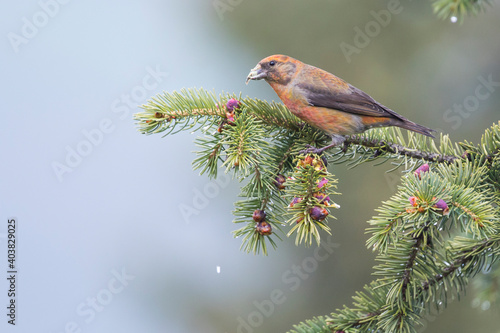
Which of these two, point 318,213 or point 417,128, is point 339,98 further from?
point 318,213

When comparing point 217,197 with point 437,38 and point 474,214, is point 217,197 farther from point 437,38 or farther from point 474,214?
point 474,214

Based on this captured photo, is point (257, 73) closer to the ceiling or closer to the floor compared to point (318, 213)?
closer to the ceiling

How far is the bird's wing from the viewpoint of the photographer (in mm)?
2941

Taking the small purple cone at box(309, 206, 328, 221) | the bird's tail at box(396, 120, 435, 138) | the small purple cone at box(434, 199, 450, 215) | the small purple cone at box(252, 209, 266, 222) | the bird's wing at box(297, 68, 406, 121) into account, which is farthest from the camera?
the bird's wing at box(297, 68, 406, 121)

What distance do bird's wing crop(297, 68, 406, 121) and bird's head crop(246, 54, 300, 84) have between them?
132 mm

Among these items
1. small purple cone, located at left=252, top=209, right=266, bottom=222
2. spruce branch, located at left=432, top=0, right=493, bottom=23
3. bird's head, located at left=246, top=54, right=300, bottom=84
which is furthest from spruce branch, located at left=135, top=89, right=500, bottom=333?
bird's head, located at left=246, top=54, right=300, bottom=84

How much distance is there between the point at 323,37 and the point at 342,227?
1.83m

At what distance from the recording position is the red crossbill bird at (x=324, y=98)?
2744 mm

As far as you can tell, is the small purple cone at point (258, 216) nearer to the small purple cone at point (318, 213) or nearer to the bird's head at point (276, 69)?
the small purple cone at point (318, 213)

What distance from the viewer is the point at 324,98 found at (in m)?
2.99

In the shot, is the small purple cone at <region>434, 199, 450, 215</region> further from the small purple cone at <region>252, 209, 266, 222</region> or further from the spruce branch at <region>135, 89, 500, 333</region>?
the small purple cone at <region>252, 209, 266, 222</region>

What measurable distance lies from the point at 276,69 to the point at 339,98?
0.40 m

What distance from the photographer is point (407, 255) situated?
6.02 feet

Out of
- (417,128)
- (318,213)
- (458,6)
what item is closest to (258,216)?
(318,213)
